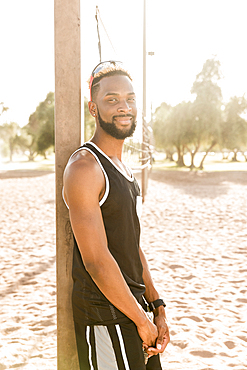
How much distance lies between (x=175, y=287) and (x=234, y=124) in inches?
1146

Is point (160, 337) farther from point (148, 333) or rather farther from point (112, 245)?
point (112, 245)

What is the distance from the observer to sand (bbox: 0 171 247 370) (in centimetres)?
302

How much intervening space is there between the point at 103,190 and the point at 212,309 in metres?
3.10

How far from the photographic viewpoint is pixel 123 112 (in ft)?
5.03

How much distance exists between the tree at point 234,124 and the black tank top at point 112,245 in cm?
3173

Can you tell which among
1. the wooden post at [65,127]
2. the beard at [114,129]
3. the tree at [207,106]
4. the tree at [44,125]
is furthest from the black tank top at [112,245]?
the tree at [44,125]

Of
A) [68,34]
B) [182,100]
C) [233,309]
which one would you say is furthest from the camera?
[182,100]

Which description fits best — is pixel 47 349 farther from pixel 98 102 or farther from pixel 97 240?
pixel 98 102

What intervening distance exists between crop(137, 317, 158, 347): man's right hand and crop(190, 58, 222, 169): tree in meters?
30.4

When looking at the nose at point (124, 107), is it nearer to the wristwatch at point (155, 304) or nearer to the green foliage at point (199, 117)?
the wristwatch at point (155, 304)

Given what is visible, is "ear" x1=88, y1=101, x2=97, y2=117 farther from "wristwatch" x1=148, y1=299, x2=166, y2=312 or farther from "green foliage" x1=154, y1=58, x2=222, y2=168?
"green foliage" x1=154, y1=58, x2=222, y2=168

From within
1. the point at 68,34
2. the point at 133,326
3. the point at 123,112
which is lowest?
the point at 133,326

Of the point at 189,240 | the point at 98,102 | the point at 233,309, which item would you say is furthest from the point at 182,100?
the point at 98,102

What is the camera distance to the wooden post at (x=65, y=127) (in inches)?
68.9
